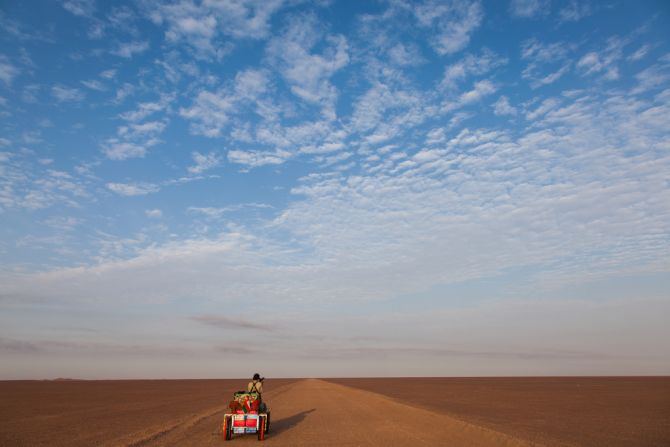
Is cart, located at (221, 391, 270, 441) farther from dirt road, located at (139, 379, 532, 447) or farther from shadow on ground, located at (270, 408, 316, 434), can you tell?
shadow on ground, located at (270, 408, 316, 434)

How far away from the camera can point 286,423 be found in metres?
20.3

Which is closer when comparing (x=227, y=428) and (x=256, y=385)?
(x=227, y=428)

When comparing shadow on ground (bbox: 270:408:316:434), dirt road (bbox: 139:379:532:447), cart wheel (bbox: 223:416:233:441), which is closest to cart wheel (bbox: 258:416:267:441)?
dirt road (bbox: 139:379:532:447)

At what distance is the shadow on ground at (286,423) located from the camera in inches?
717

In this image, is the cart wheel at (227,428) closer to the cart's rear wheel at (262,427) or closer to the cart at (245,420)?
the cart at (245,420)

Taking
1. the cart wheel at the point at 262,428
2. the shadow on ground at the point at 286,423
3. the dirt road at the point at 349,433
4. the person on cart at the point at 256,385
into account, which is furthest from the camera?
the shadow on ground at the point at 286,423

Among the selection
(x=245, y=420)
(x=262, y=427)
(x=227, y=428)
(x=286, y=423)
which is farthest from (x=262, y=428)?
(x=286, y=423)

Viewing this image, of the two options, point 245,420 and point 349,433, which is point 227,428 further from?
point 349,433

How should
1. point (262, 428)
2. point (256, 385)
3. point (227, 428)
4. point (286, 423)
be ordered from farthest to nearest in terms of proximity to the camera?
1. point (286, 423)
2. point (256, 385)
3. point (227, 428)
4. point (262, 428)

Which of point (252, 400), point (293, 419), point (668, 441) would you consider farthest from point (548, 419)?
point (252, 400)

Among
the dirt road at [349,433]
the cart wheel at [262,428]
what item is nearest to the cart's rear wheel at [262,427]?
the cart wheel at [262,428]

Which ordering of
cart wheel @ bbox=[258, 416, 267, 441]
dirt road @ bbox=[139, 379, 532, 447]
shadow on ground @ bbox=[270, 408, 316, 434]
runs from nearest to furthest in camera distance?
dirt road @ bbox=[139, 379, 532, 447]
cart wheel @ bbox=[258, 416, 267, 441]
shadow on ground @ bbox=[270, 408, 316, 434]

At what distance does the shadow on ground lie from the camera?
59.8ft

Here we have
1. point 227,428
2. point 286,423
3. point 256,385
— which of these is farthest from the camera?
point 286,423
